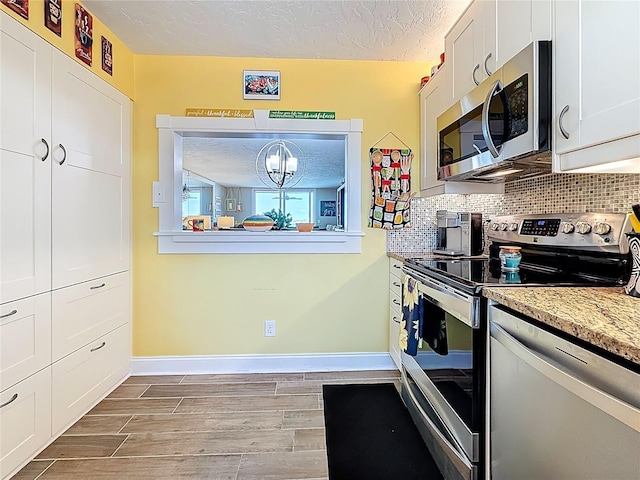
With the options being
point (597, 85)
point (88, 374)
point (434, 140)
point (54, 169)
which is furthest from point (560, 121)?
point (88, 374)

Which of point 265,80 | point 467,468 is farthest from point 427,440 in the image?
point 265,80

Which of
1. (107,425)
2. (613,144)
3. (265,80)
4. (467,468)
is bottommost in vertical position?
(107,425)

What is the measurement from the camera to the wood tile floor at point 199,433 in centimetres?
167

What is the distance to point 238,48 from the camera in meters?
2.57

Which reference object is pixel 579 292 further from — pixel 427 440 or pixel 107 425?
pixel 107 425

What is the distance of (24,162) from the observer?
167 cm

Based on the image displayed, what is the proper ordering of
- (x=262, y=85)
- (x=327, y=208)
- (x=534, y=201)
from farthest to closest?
1. (x=327, y=208)
2. (x=262, y=85)
3. (x=534, y=201)

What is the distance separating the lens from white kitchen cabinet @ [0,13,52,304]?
5.12 ft

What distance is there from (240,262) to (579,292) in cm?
213

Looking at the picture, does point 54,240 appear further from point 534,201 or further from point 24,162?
point 534,201

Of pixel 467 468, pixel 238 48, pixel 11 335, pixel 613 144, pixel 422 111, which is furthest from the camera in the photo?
pixel 422 111

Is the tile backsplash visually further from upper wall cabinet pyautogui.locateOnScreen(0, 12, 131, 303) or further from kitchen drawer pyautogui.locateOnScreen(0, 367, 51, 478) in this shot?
kitchen drawer pyautogui.locateOnScreen(0, 367, 51, 478)

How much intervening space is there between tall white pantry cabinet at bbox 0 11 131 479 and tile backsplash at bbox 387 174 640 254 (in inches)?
78.4

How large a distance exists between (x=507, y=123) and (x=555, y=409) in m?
1.08
